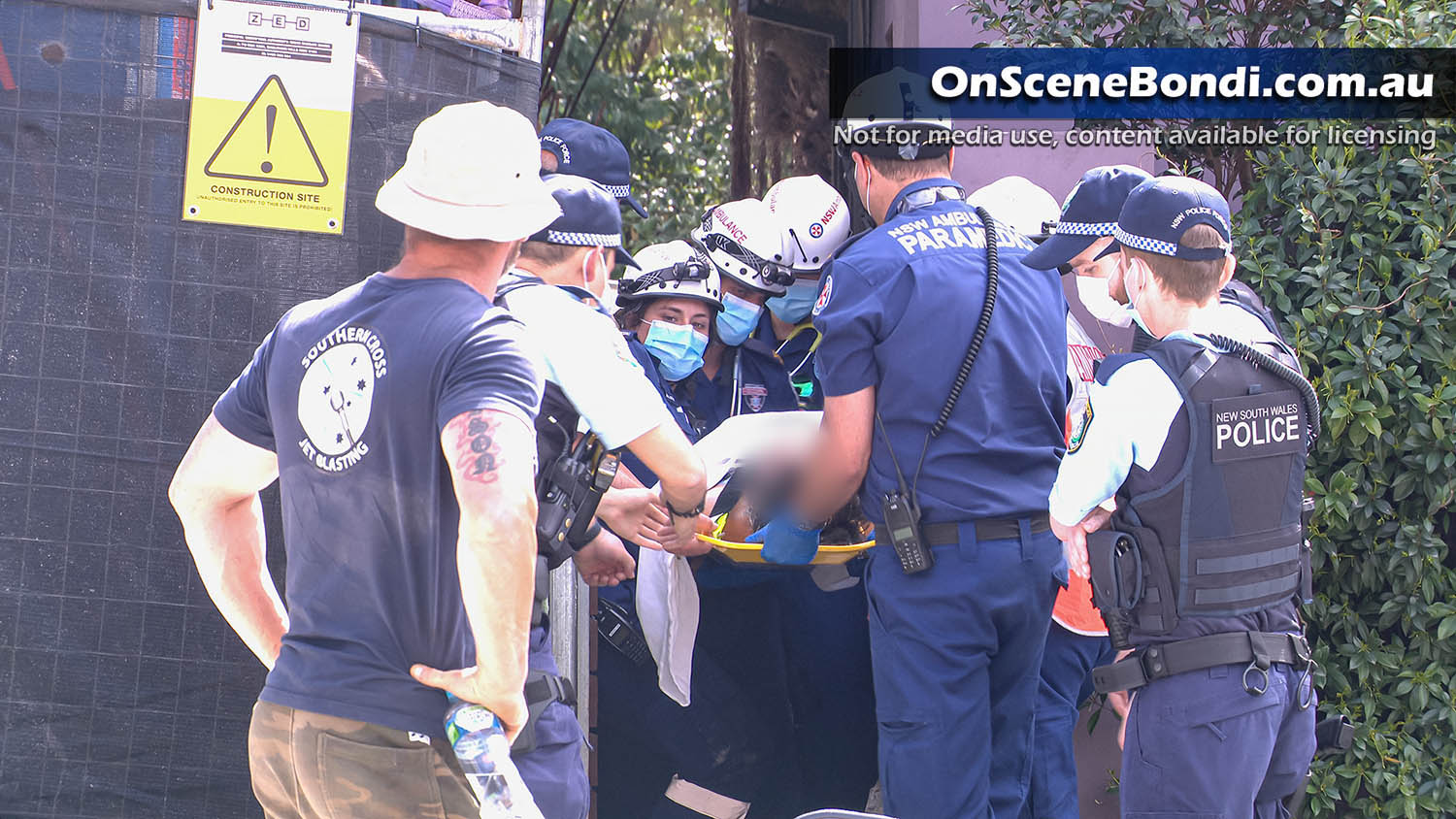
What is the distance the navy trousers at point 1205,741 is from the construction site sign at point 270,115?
248 centimetres

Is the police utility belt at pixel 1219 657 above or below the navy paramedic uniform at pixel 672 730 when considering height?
above

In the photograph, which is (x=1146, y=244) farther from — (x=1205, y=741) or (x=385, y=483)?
(x=385, y=483)

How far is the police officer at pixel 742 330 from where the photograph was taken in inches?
197

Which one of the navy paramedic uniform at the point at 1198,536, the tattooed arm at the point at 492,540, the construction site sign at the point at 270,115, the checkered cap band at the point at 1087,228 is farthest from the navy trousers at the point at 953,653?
the construction site sign at the point at 270,115

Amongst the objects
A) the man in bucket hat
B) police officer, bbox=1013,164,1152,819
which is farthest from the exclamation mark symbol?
police officer, bbox=1013,164,1152,819

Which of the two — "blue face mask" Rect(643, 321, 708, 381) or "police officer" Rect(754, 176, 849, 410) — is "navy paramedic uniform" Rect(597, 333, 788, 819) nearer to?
"blue face mask" Rect(643, 321, 708, 381)

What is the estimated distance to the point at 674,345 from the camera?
4.71 metres

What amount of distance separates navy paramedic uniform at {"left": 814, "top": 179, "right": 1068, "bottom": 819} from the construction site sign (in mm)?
1411

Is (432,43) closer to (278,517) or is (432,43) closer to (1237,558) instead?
(278,517)

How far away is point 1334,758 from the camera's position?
485 centimetres

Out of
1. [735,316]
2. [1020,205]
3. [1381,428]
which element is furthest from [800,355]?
[1381,428]

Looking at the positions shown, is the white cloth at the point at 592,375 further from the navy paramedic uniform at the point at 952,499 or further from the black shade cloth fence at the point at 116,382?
the black shade cloth fence at the point at 116,382

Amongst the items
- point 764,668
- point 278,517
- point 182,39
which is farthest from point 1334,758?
point 182,39

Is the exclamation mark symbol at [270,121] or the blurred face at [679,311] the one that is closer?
the exclamation mark symbol at [270,121]
